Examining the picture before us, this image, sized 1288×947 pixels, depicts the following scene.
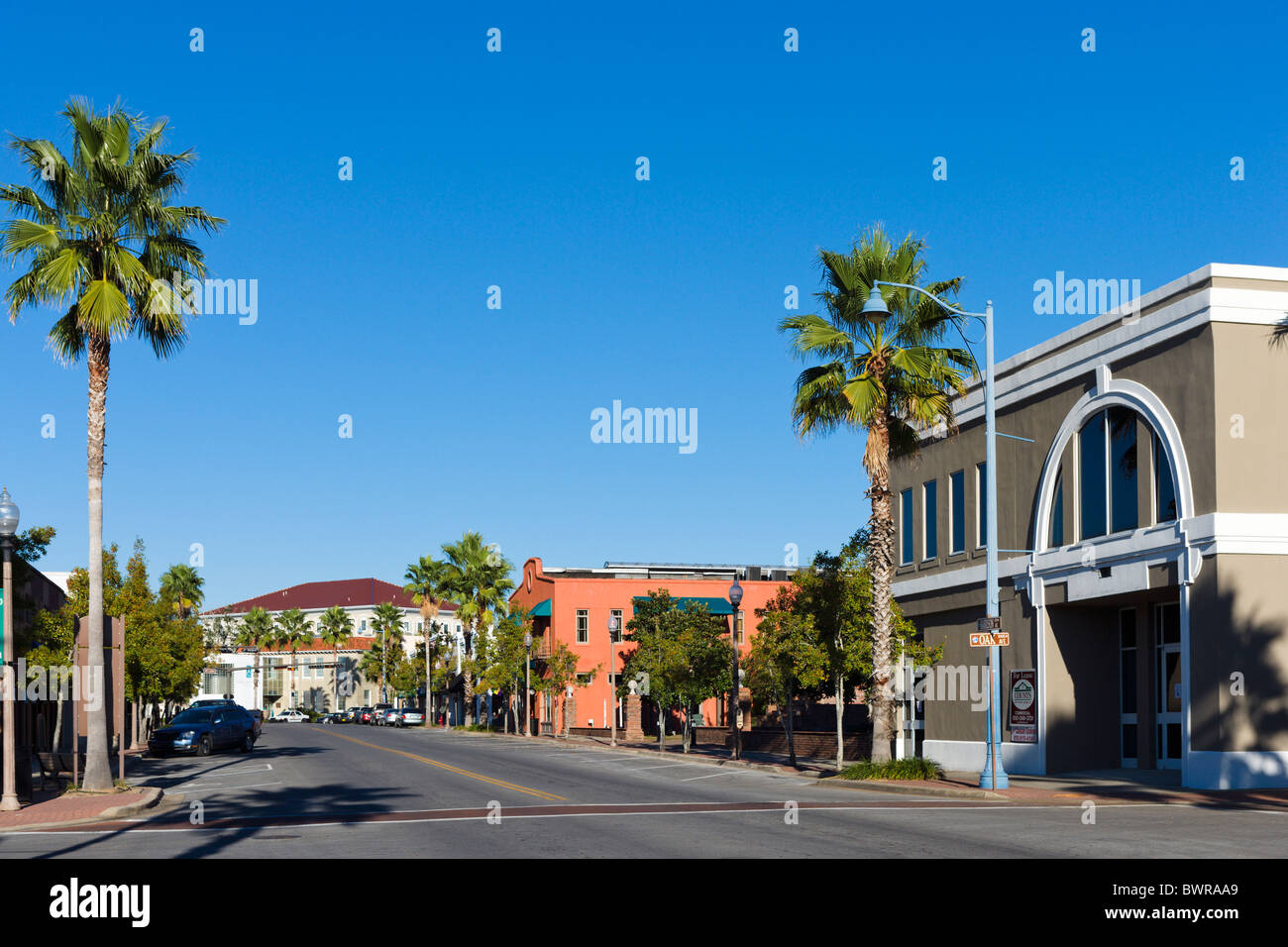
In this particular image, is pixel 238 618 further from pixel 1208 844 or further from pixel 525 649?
pixel 1208 844

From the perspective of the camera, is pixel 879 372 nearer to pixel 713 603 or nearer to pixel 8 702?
pixel 8 702

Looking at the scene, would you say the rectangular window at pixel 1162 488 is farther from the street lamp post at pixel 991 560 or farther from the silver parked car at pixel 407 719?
the silver parked car at pixel 407 719

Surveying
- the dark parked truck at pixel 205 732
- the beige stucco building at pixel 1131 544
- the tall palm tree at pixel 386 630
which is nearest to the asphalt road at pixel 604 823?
the beige stucco building at pixel 1131 544

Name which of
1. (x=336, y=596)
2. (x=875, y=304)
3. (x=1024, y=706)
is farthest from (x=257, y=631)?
(x=875, y=304)

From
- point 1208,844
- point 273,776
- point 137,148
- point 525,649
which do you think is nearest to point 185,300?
point 137,148

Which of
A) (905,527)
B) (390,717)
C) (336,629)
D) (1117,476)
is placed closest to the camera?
(1117,476)

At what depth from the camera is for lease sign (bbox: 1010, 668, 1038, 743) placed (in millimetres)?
30281

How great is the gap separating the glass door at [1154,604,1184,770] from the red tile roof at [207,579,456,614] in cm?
13692

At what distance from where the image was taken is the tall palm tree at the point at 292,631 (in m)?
142

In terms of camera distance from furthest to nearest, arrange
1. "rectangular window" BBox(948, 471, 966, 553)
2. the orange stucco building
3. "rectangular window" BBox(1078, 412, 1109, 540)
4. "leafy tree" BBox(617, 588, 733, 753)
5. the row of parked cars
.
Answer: the row of parked cars
the orange stucco building
"leafy tree" BBox(617, 588, 733, 753)
"rectangular window" BBox(948, 471, 966, 553)
"rectangular window" BBox(1078, 412, 1109, 540)

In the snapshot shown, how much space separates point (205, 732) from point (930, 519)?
24480 millimetres

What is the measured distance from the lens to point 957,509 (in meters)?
35.2

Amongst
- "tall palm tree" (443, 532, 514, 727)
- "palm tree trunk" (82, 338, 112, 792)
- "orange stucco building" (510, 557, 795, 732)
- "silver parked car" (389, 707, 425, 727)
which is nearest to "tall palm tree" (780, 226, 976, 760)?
"palm tree trunk" (82, 338, 112, 792)

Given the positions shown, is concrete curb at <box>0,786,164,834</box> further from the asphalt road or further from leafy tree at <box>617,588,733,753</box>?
leafy tree at <box>617,588,733,753</box>
